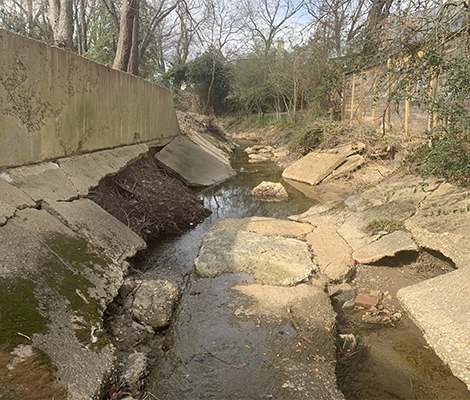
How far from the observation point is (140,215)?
4977 mm

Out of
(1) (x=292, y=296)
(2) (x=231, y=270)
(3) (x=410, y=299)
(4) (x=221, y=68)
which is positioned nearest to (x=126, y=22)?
(2) (x=231, y=270)

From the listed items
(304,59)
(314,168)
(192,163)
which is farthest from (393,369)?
(304,59)

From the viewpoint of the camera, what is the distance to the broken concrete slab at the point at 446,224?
132 inches

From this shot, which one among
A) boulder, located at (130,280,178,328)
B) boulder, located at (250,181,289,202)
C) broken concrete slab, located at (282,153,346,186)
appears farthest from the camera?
broken concrete slab, located at (282,153,346,186)

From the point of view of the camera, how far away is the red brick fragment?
10.5 ft

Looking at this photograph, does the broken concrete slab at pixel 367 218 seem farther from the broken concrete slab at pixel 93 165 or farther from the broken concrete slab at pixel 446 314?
the broken concrete slab at pixel 93 165

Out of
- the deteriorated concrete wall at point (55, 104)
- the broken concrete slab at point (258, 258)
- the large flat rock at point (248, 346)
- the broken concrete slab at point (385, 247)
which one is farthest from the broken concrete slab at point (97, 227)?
the broken concrete slab at point (385, 247)

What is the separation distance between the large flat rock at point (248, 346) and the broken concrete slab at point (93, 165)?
5.83 ft

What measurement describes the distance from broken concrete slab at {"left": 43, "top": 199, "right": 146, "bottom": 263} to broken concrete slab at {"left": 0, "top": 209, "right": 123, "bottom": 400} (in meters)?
0.14

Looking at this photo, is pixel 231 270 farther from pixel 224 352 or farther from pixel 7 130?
pixel 7 130

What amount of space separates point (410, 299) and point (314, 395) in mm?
1239

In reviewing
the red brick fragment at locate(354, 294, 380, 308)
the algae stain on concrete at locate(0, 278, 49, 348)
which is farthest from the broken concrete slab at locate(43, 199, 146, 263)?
the red brick fragment at locate(354, 294, 380, 308)

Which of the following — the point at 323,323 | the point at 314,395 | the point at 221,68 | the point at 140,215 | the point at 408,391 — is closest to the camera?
the point at 314,395

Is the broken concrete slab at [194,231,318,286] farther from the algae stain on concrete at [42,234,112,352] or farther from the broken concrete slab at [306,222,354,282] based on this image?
the algae stain on concrete at [42,234,112,352]
